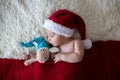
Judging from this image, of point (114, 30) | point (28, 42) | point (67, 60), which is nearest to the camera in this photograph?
point (67, 60)

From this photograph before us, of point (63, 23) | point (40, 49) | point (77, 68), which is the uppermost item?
point (63, 23)

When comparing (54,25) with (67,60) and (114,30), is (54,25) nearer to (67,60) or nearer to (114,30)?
(67,60)

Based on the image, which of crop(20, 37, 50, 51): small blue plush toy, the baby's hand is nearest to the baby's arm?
the baby's hand

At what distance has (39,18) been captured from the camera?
1472mm

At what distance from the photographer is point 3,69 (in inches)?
52.4

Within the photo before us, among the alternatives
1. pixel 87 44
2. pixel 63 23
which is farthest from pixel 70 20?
pixel 87 44

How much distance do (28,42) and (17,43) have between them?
8 cm

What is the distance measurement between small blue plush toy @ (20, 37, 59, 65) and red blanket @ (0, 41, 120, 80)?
0.03 m

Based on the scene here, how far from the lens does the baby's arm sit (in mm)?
1299

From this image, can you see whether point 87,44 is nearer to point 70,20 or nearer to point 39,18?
point 70,20

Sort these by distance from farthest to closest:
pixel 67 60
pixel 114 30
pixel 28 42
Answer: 1. pixel 114 30
2. pixel 28 42
3. pixel 67 60

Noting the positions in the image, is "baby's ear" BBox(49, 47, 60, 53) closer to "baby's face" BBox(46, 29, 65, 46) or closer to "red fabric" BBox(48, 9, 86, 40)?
"baby's face" BBox(46, 29, 65, 46)

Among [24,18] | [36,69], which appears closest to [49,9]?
[24,18]

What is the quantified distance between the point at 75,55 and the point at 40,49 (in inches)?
8.0
